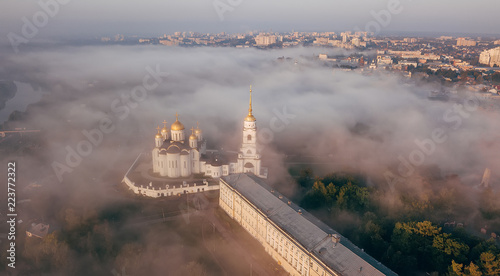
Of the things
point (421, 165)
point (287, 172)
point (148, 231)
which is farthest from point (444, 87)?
point (148, 231)

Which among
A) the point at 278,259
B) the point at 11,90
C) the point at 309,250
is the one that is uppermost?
the point at 11,90

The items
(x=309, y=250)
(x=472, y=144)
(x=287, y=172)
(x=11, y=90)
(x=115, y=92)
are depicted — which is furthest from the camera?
(x=115, y=92)

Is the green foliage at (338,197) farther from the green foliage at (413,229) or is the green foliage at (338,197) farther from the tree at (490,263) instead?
the tree at (490,263)

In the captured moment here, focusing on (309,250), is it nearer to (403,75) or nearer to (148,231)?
(148,231)

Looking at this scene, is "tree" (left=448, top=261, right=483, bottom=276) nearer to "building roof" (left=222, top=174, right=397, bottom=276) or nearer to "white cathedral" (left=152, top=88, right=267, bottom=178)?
"building roof" (left=222, top=174, right=397, bottom=276)

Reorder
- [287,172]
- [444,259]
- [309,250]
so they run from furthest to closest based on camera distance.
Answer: [287,172] < [444,259] < [309,250]
